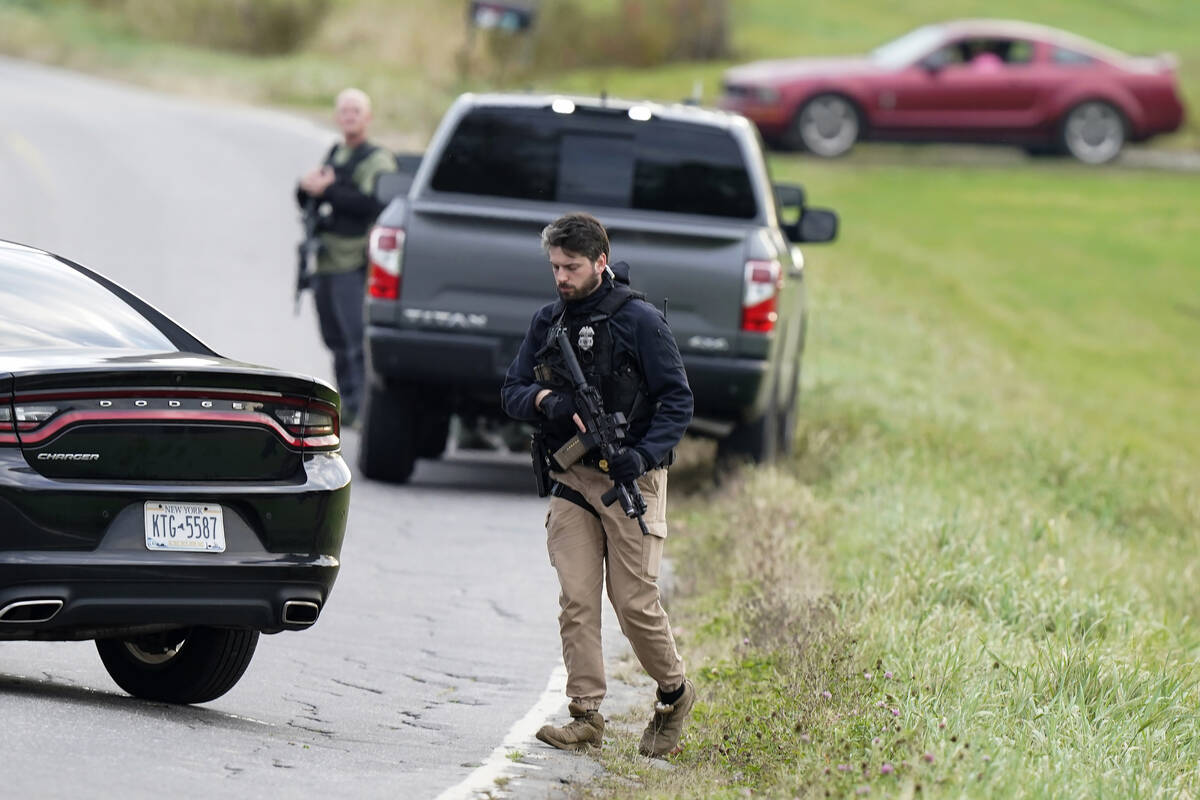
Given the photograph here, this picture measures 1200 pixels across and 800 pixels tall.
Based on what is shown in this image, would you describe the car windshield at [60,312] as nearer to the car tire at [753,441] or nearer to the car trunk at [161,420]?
the car trunk at [161,420]

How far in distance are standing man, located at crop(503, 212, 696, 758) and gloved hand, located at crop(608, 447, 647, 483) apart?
0.06 metres

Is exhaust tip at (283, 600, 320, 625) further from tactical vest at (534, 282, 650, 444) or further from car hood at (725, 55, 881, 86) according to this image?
car hood at (725, 55, 881, 86)

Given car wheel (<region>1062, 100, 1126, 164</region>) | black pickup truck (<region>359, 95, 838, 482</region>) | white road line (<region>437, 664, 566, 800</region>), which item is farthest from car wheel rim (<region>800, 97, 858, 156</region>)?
white road line (<region>437, 664, 566, 800</region>)

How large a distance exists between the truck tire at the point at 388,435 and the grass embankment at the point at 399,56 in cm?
1728

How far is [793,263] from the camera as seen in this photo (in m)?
12.8

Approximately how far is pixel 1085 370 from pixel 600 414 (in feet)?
52.1

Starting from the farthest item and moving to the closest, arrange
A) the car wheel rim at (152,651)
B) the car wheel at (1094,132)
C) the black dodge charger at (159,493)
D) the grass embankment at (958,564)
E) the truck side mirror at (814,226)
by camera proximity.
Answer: the car wheel at (1094,132)
the truck side mirror at (814,226)
the car wheel rim at (152,651)
the grass embankment at (958,564)
the black dodge charger at (159,493)

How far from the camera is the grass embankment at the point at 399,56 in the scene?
37.8 metres

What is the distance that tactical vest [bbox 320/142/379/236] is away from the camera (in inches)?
545

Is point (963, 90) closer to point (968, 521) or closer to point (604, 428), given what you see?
point (968, 521)

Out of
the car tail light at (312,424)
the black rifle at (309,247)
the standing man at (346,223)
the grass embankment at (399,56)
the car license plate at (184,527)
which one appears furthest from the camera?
the grass embankment at (399,56)

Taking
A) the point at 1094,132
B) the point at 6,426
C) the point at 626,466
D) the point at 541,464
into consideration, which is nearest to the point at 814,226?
the point at 541,464

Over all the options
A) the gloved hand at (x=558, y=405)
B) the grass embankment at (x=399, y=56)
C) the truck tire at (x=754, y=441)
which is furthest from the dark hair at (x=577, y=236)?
the grass embankment at (x=399, y=56)

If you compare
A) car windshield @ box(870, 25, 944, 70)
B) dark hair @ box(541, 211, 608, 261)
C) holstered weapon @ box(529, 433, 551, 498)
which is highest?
car windshield @ box(870, 25, 944, 70)
